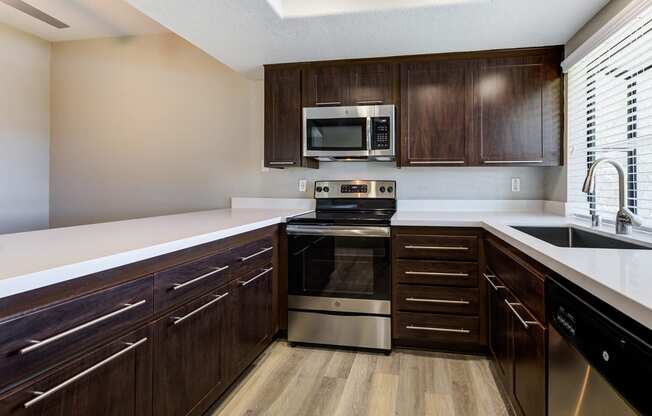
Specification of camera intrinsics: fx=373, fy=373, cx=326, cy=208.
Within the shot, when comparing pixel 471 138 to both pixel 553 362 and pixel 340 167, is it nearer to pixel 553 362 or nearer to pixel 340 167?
pixel 340 167

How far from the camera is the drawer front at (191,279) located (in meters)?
1.36

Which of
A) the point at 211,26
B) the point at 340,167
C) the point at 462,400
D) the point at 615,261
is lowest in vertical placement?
the point at 462,400

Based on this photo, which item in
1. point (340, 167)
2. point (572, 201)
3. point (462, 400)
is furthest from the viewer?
point (340, 167)

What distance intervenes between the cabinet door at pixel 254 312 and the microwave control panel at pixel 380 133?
1.16 m

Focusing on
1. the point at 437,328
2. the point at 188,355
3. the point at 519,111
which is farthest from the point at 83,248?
the point at 519,111

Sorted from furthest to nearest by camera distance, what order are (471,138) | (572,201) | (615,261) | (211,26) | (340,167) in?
(340,167), (471,138), (572,201), (211,26), (615,261)

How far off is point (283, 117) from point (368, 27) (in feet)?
3.19

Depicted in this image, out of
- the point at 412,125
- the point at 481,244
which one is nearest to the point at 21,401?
the point at 481,244

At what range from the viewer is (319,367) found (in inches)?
89.5

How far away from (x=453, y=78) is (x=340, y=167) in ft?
3.60

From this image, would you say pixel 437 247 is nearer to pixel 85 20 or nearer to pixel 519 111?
pixel 519 111

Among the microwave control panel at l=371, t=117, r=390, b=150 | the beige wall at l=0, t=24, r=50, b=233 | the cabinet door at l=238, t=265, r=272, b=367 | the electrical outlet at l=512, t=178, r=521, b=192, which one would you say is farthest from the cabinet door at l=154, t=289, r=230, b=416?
the beige wall at l=0, t=24, r=50, b=233

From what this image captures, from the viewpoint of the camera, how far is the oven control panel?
2994 mm

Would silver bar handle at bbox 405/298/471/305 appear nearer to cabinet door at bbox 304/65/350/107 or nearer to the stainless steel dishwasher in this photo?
the stainless steel dishwasher
